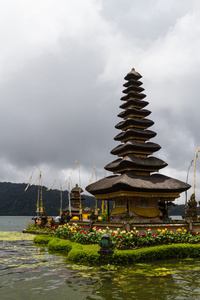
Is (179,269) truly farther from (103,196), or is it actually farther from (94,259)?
(103,196)

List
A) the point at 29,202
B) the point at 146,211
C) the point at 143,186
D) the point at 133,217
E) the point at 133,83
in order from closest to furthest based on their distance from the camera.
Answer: the point at 133,217
the point at 143,186
the point at 146,211
the point at 133,83
the point at 29,202

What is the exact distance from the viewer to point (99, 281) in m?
11.5

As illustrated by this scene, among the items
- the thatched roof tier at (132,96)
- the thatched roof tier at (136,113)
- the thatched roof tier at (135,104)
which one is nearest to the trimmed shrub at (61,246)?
the thatched roof tier at (136,113)

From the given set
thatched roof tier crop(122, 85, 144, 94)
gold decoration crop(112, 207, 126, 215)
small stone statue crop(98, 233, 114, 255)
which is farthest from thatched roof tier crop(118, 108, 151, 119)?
small stone statue crop(98, 233, 114, 255)

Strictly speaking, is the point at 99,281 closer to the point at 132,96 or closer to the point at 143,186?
the point at 143,186

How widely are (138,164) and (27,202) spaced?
165m

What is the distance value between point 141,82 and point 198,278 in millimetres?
28426

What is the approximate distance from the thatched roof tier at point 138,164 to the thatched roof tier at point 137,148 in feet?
2.64

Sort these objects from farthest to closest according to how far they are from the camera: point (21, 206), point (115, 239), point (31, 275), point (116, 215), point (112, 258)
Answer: point (21, 206)
point (116, 215)
point (115, 239)
point (112, 258)
point (31, 275)

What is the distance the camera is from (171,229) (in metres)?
20.9

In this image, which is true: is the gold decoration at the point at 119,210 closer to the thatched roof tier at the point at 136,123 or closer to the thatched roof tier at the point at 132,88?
the thatched roof tier at the point at 136,123

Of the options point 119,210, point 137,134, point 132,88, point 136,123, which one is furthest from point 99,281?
point 132,88

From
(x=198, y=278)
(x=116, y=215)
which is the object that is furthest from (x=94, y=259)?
(x=116, y=215)

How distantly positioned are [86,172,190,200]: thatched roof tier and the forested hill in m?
144
